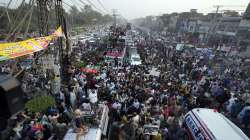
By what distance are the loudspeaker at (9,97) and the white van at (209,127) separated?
6.80 m

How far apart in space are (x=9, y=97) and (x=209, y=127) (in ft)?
24.1

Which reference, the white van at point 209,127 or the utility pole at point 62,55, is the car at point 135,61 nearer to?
the utility pole at point 62,55

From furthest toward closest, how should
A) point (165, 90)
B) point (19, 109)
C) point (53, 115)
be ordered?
point (165, 90)
point (53, 115)
point (19, 109)

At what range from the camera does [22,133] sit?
8750 mm

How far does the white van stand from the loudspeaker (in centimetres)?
680

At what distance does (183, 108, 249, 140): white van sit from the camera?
7541 mm

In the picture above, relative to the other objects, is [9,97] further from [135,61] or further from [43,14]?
[135,61]

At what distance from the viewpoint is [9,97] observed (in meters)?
2.30

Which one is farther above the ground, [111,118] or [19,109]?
[19,109]

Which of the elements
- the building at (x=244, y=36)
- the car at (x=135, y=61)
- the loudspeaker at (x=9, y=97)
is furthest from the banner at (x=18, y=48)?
the building at (x=244, y=36)

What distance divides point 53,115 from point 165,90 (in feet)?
25.9

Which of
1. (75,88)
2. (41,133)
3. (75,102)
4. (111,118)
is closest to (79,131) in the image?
(41,133)

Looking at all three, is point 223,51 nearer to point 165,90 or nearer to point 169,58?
point 169,58

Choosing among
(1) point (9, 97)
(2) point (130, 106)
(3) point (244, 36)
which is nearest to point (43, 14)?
(2) point (130, 106)
